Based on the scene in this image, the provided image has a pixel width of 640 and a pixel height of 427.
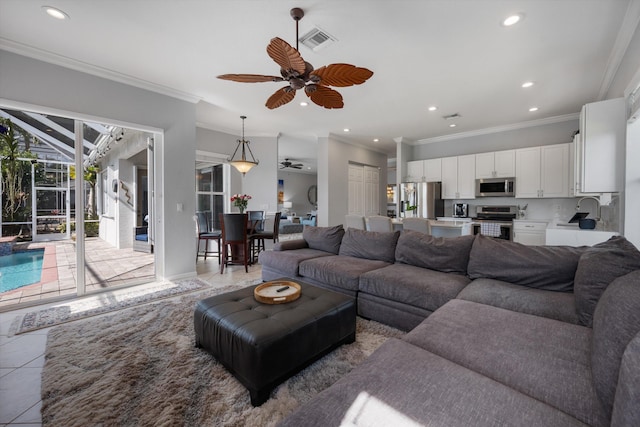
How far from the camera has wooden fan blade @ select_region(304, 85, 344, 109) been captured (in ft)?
8.27

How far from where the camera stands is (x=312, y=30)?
252 cm

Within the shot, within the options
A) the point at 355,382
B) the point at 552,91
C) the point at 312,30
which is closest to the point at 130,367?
the point at 355,382

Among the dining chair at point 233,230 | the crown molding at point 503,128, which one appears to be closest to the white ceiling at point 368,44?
the crown molding at point 503,128

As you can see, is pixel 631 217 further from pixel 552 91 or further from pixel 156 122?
pixel 156 122

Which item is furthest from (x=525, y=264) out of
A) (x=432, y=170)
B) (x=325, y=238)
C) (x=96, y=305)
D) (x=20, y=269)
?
(x=20, y=269)

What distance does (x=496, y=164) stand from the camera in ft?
17.9

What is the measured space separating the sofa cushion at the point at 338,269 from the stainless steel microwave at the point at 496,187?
3.80 m

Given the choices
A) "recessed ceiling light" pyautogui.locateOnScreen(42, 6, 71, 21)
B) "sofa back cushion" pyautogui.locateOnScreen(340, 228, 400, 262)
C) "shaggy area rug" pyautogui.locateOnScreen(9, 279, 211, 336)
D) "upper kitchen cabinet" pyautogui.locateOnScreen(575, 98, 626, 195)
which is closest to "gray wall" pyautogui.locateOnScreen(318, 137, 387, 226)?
"sofa back cushion" pyautogui.locateOnScreen(340, 228, 400, 262)

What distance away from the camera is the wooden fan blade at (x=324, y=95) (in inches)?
99.2

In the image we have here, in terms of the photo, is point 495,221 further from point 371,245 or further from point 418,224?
point 371,245

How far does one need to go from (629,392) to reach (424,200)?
580cm

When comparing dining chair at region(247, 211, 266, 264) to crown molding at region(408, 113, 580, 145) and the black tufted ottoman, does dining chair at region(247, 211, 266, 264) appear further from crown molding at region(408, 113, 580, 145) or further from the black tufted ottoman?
crown molding at region(408, 113, 580, 145)

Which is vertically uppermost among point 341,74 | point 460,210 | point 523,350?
point 341,74

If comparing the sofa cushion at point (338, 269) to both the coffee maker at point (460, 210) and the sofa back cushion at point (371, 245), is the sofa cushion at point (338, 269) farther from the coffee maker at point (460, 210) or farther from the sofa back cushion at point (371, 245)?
the coffee maker at point (460, 210)
